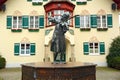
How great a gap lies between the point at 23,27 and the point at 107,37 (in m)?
9.20

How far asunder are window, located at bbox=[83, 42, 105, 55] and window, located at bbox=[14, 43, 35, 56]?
569 cm

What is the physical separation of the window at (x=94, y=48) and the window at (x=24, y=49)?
5694 mm

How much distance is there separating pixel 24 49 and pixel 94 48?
759 cm

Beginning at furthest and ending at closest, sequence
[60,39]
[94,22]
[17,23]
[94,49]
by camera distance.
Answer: [17,23] < [94,22] < [94,49] < [60,39]

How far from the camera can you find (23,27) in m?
27.2

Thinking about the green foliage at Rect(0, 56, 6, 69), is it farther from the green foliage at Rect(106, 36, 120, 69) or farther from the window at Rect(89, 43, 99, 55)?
the green foliage at Rect(106, 36, 120, 69)

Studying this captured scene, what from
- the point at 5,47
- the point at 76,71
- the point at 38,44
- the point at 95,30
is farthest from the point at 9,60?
the point at 76,71

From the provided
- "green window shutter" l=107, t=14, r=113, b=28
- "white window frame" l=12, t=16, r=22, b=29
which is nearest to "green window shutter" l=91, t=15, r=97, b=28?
"green window shutter" l=107, t=14, r=113, b=28

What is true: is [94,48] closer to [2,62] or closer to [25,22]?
[25,22]

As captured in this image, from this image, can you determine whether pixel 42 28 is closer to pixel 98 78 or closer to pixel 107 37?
pixel 107 37

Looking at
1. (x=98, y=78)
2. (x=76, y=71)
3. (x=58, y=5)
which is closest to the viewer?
(x=76, y=71)

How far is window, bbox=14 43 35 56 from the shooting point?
1063 inches

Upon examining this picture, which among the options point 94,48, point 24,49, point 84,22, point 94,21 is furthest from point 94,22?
point 24,49

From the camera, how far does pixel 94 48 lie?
2714 cm
